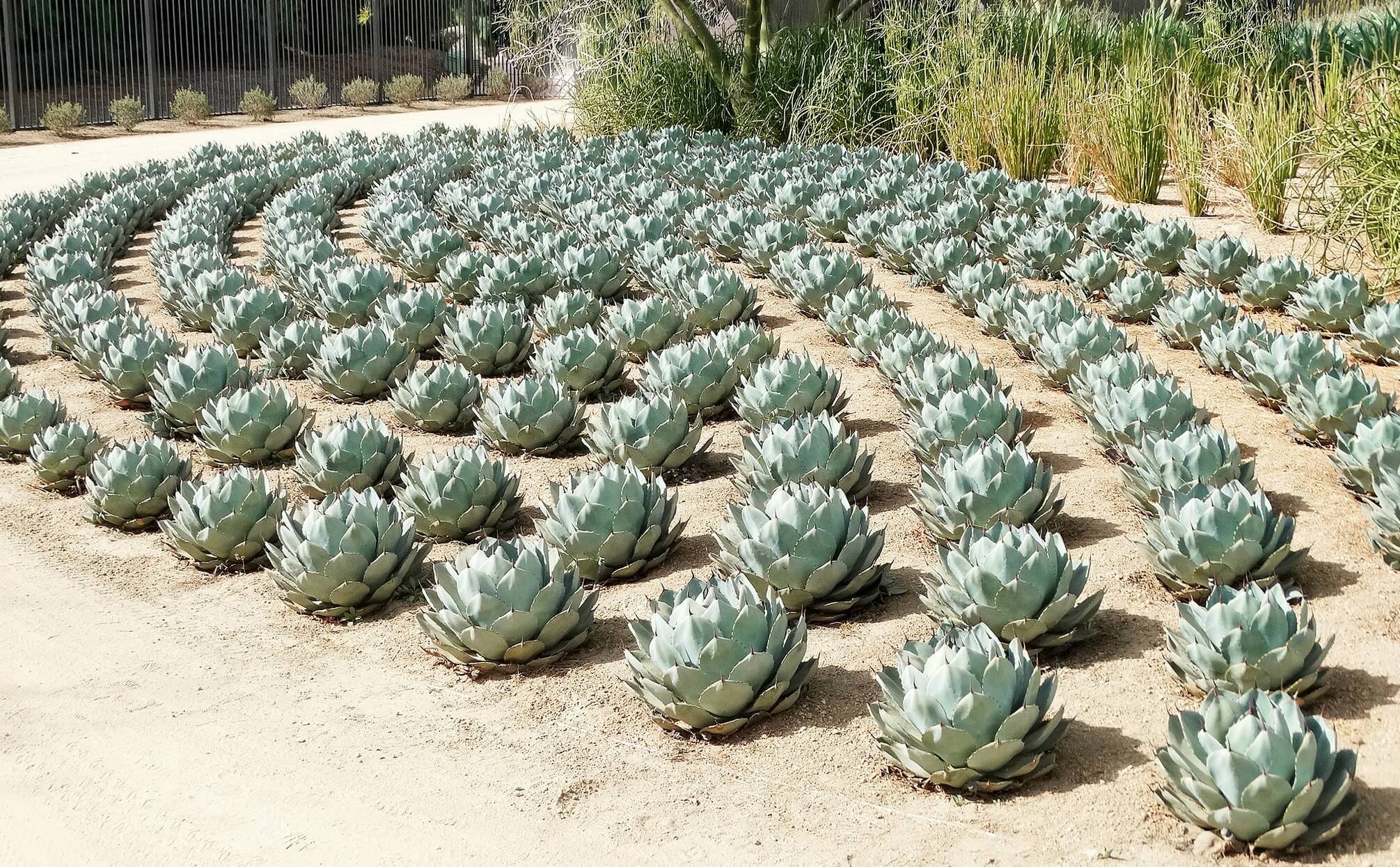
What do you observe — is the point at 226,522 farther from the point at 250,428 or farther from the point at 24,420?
the point at 24,420

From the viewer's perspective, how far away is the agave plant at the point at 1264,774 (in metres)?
2.03

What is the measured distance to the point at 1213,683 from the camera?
8.15ft

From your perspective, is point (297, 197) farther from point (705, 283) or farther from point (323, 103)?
point (323, 103)

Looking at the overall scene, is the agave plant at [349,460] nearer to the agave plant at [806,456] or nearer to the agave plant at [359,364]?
the agave plant at [359,364]

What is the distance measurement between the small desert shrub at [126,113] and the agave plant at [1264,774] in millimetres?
17828

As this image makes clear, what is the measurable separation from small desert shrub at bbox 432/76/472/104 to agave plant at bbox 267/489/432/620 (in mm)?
19998

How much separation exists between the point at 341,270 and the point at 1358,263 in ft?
14.8

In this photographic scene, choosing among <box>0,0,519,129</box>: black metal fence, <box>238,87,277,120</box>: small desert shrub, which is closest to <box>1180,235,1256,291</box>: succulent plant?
<box>0,0,519,129</box>: black metal fence

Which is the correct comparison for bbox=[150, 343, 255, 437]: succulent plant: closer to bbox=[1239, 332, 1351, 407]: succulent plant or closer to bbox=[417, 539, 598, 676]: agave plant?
bbox=[417, 539, 598, 676]: agave plant

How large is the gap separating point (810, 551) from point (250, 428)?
2.10 metres

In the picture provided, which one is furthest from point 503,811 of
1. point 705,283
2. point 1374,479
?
point 705,283

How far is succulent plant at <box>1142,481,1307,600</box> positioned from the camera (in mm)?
2842

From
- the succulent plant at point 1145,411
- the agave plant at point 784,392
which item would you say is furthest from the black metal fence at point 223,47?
the succulent plant at point 1145,411

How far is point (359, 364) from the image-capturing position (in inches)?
187
